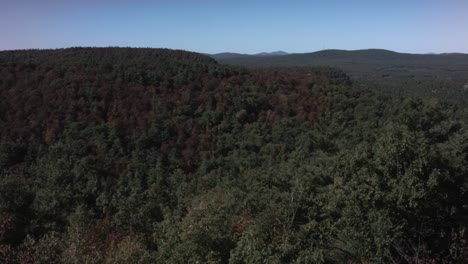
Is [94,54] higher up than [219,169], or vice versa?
[94,54]

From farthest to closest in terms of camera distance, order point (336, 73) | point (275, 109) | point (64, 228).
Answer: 1. point (336, 73)
2. point (275, 109)
3. point (64, 228)

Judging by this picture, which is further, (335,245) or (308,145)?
(308,145)

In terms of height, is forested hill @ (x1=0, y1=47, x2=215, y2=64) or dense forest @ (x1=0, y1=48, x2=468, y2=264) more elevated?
forested hill @ (x1=0, y1=47, x2=215, y2=64)

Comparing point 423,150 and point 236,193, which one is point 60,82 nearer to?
point 236,193

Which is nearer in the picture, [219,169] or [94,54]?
[219,169]

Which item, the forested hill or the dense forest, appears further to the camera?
the forested hill

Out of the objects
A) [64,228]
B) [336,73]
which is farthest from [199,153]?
[336,73]

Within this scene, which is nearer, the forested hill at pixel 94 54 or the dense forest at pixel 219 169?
the dense forest at pixel 219 169

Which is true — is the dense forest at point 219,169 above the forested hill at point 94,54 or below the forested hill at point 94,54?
below
